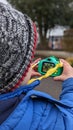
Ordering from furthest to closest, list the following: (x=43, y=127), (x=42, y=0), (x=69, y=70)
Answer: (x=42, y=0)
(x=69, y=70)
(x=43, y=127)

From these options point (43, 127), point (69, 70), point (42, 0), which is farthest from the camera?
point (42, 0)

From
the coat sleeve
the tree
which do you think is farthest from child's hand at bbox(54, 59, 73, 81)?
the tree

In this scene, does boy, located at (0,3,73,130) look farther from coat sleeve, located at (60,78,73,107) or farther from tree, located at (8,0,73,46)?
tree, located at (8,0,73,46)

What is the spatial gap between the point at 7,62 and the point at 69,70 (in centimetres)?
49

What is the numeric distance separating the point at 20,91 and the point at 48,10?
35.4 meters

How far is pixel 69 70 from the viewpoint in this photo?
2.05m

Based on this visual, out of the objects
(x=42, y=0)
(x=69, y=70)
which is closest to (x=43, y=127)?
(x=69, y=70)

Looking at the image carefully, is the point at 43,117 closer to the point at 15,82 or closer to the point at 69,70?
the point at 15,82

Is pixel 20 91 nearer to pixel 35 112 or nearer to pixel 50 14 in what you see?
pixel 35 112

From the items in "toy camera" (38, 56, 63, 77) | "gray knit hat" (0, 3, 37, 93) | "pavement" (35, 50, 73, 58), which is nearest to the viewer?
"gray knit hat" (0, 3, 37, 93)

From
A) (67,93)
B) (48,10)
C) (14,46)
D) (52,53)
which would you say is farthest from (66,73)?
(48,10)

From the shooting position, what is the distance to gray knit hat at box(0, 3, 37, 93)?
5.43 feet

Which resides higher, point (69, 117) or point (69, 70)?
point (69, 70)

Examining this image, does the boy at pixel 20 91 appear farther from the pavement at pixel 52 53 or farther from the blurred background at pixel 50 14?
the blurred background at pixel 50 14
